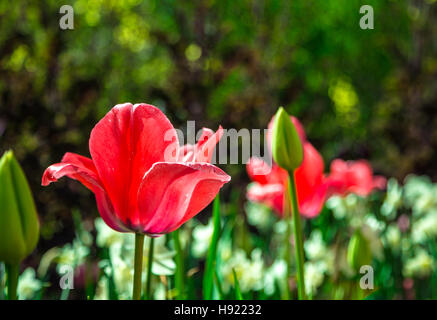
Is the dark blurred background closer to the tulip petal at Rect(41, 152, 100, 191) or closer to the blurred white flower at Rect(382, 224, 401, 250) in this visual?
the blurred white flower at Rect(382, 224, 401, 250)

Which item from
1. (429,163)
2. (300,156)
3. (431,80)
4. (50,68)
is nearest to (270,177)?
(300,156)

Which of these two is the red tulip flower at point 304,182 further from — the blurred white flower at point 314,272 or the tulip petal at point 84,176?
the tulip petal at point 84,176

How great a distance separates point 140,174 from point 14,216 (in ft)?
0.47

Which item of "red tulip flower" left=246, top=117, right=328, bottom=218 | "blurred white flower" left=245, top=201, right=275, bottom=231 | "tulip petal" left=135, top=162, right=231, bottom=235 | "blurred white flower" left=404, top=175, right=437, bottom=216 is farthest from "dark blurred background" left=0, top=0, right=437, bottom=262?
"tulip petal" left=135, top=162, right=231, bottom=235

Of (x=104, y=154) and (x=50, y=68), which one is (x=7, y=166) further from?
(x=50, y=68)

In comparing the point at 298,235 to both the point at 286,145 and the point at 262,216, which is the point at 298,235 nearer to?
the point at 286,145

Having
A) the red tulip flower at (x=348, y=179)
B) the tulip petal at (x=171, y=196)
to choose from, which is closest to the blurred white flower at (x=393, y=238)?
the red tulip flower at (x=348, y=179)

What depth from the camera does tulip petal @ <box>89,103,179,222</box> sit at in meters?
0.60

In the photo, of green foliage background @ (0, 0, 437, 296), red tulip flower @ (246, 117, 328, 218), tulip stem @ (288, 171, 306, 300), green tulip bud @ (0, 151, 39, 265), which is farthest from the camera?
green foliage background @ (0, 0, 437, 296)

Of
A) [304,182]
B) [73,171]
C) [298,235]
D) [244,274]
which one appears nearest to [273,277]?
[244,274]

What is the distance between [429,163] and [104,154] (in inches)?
145

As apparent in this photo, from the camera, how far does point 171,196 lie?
0.61 meters

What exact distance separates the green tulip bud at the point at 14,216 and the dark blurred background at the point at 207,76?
1488 mm

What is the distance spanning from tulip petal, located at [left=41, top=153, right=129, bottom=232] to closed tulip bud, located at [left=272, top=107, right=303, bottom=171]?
0.79 feet
